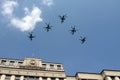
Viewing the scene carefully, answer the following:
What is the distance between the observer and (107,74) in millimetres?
58875

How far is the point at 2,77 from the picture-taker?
180 feet

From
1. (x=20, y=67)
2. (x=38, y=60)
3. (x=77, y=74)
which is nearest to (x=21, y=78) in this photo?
(x=20, y=67)

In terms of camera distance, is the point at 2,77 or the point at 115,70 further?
the point at 115,70

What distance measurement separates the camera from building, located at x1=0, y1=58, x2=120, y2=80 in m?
56.1

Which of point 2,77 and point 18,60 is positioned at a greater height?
point 18,60

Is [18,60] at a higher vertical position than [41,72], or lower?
higher

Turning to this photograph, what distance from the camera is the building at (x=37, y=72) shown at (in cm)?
Result: 5610

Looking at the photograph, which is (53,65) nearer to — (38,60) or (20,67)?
(38,60)

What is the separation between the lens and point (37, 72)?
2261 inches

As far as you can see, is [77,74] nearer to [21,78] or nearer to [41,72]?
[41,72]

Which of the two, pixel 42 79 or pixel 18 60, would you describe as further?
pixel 18 60

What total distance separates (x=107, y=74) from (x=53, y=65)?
39.2 ft

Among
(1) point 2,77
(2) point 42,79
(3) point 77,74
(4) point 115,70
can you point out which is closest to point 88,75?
(3) point 77,74

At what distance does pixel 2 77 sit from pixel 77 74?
624 inches
